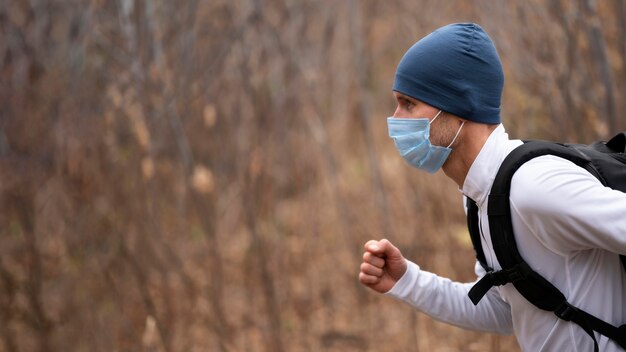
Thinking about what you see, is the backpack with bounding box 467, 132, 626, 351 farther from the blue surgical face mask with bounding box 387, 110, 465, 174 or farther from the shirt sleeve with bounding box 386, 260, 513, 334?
the shirt sleeve with bounding box 386, 260, 513, 334

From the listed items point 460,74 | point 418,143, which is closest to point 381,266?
point 418,143

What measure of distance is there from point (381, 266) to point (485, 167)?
414 mm

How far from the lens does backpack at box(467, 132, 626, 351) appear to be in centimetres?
172

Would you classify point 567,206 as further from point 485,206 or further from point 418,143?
point 418,143

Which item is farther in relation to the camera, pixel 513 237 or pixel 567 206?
pixel 513 237

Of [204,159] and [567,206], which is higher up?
[567,206]

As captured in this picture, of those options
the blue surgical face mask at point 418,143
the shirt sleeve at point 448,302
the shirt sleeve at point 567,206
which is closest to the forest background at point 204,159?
the shirt sleeve at point 448,302

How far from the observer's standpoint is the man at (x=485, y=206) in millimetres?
1635

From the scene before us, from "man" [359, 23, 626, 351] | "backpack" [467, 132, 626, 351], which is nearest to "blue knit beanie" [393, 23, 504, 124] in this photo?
"man" [359, 23, 626, 351]

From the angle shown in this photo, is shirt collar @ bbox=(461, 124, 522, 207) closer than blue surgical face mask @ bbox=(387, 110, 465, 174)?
Yes

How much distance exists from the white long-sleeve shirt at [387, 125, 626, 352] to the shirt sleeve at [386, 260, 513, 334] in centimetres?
12

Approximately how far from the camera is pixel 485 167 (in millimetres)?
1831

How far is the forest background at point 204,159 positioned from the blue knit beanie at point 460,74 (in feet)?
5.41

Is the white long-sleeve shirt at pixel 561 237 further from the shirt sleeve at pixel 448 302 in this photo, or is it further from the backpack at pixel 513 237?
the shirt sleeve at pixel 448 302
